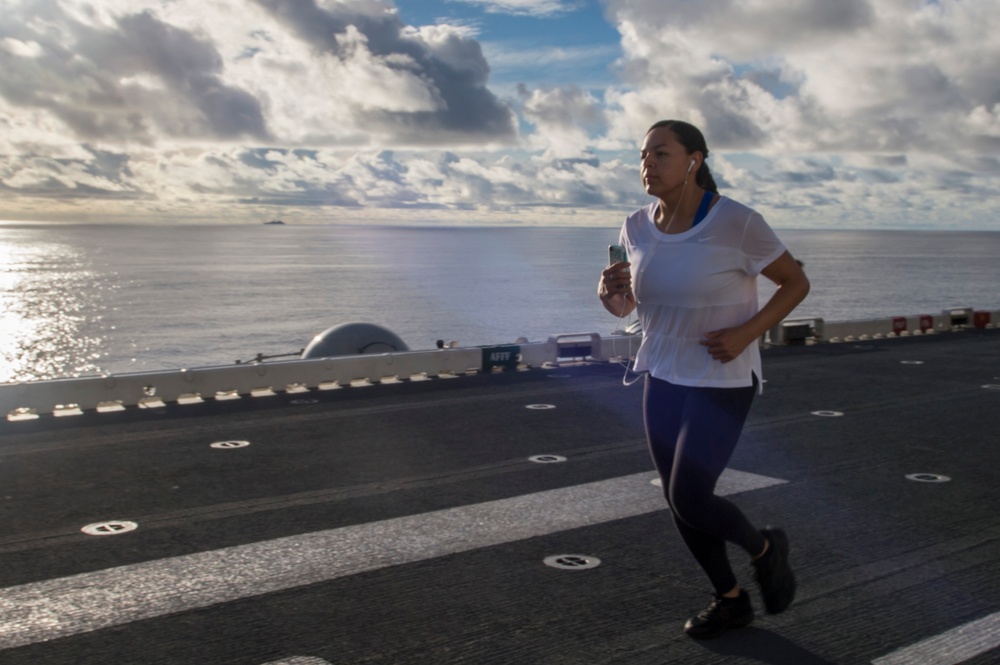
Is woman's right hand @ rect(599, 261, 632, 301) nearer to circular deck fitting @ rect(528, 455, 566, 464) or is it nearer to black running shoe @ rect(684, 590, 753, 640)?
black running shoe @ rect(684, 590, 753, 640)

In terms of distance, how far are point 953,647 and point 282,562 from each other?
10.1 feet

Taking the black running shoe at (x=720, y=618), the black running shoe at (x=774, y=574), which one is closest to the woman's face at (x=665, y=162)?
the black running shoe at (x=774, y=574)

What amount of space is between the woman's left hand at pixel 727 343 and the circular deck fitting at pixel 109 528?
361 centimetres

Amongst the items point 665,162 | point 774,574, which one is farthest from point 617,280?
point 774,574

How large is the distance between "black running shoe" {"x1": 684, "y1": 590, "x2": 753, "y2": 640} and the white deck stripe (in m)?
1.60

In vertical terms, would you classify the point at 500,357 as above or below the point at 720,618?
above

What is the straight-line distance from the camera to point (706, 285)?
396 cm

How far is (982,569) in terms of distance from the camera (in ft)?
16.9

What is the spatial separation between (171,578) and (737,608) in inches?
104

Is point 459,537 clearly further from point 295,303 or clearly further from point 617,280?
point 295,303

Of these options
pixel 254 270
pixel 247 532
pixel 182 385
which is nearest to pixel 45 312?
pixel 254 270

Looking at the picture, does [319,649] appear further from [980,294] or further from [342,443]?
[980,294]

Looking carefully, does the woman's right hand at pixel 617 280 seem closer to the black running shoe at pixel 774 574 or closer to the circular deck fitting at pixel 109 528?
the black running shoe at pixel 774 574

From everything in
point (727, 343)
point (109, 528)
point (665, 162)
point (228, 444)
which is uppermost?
point (665, 162)
